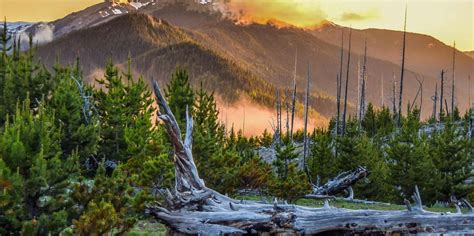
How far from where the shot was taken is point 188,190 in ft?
43.4

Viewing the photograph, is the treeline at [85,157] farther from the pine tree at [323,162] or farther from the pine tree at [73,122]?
the pine tree at [323,162]

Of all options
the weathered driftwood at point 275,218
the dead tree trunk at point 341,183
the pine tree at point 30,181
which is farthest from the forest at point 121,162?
the dead tree trunk at point 341,183

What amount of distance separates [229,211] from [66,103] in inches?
677

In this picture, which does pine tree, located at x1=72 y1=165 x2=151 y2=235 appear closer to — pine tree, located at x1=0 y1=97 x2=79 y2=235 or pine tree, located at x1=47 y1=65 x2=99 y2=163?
pine tree, located at x1=0 y1=97 x2=79 y2=235

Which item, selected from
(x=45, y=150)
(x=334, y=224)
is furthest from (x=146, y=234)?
(x=334, y=224)

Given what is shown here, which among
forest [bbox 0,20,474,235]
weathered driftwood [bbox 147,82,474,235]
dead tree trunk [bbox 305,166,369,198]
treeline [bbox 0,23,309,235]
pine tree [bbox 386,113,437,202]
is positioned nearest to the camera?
weathered driftwood [bbox 147,82,474,235]

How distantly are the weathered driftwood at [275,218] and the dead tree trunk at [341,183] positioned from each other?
12082 mm

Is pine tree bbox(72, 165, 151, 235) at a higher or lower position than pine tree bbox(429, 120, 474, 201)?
higher

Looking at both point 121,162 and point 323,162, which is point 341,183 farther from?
point 121,162

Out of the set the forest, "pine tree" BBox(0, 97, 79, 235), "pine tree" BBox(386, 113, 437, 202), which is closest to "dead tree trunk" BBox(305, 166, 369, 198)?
the forest

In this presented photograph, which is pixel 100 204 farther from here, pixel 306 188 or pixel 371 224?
pixel 306 188

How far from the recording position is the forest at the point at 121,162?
12.0 metres

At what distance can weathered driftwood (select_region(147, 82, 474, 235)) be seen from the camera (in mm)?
11742

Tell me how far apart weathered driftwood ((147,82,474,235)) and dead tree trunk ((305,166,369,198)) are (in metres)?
12.1
